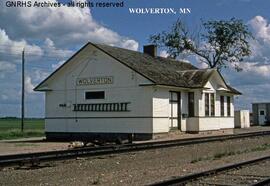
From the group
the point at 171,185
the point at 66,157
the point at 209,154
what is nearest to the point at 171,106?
the point at 209,154

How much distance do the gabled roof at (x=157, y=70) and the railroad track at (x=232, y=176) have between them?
16.8m

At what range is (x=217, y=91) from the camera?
4019 centimetres

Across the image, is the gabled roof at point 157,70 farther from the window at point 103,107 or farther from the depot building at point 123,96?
the window at point 103,107

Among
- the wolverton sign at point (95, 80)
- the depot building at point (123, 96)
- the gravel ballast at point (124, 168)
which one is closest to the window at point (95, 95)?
the depot building at point (123, 96)

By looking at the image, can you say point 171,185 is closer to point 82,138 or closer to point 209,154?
point 209,154

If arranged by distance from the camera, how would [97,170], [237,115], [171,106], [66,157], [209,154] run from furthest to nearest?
[237,115] → [171,106] → [209,154] → [66,157] → [97,170]

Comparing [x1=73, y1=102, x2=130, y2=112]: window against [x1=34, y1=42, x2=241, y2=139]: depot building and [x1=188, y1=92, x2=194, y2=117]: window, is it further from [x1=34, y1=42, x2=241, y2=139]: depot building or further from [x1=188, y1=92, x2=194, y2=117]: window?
[x1=188, y1=92, x2=194, y2=117]: window

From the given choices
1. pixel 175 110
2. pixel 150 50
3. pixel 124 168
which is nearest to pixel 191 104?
pixel 175 110

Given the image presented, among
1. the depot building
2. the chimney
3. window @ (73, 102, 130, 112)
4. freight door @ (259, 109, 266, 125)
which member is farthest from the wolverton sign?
freight door @ (259, 109, 266, 125)

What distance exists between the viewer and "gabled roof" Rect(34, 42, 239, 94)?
33531 millimetres

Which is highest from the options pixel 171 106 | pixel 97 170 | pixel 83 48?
pixel 83 48

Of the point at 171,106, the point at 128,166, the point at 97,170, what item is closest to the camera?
the point at 97,170

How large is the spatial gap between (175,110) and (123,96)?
4.08 m

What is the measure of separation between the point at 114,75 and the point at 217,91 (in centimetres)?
972
